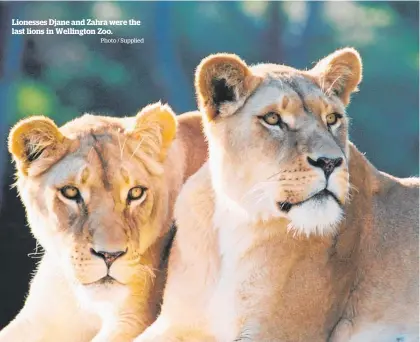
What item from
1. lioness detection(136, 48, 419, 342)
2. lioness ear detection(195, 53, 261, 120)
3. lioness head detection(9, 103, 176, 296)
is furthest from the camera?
lioness head detection(9, 103, 176, 296)

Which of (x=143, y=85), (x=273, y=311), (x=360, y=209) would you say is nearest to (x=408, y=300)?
(x=360, y=209)

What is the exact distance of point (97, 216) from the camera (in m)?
3.31

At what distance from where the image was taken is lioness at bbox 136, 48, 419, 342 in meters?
3.05

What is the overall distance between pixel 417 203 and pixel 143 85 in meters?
1.38

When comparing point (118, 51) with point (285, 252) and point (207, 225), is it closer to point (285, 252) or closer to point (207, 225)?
point (207, 225)

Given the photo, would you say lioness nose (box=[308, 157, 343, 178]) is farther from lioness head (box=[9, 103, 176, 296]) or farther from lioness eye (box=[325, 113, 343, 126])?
lioness head (box=[9, 103, 176, 296])

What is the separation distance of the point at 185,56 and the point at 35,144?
37.5 inches

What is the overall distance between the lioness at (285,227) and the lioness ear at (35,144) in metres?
0.55

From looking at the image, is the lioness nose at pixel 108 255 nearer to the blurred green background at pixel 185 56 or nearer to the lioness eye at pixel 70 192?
the lioness eye at pixel 70 192

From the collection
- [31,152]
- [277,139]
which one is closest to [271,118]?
[277,139]

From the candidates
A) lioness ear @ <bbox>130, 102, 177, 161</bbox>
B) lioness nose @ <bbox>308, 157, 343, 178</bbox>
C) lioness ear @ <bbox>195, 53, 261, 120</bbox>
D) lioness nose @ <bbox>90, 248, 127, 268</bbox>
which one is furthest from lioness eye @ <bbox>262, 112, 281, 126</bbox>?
lioness nose @ <bbox>90, 248, 127, 268</bbox>

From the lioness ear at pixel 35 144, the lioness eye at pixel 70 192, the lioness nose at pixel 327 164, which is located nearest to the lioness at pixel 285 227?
the lioness nose at pixel 327 164

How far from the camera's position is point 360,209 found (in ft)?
11.3

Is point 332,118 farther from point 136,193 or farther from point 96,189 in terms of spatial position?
point 96,189
